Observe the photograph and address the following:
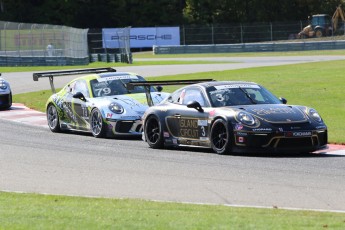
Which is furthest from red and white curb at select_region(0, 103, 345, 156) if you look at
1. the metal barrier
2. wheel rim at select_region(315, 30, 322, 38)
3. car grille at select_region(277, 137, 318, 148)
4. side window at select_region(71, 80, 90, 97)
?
wheel rim at select_region(315, 30, 322, 38)

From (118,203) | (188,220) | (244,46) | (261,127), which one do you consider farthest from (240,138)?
(244,46)

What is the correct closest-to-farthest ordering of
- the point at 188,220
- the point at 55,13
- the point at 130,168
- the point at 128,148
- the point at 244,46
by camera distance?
1. the point at 188,220
2. the point at 130,168
3. the point at 128,148
4. the point at 244,46
5. the point at 55,13

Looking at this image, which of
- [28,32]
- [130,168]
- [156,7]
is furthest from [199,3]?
[130,168]

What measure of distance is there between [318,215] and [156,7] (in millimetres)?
84440

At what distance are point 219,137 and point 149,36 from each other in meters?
68.6

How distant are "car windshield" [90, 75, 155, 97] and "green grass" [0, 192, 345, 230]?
942cm

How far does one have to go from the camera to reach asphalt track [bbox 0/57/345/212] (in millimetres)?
10875

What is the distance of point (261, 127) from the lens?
14.9 metres

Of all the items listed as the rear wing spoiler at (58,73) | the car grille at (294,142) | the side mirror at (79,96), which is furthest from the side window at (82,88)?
the car grille at (294,142)

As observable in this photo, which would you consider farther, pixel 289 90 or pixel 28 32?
A: pixel 28 32

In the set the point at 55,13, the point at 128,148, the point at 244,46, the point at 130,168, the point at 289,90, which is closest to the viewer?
the point at 130,168

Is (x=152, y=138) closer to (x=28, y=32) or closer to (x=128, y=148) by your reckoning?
(x=128, y=148)

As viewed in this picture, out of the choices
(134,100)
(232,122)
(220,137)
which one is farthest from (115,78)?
(232,122)

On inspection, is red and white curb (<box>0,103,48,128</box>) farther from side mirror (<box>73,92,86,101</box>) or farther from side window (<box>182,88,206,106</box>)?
side window (<box>182,88,206,106</box>)
